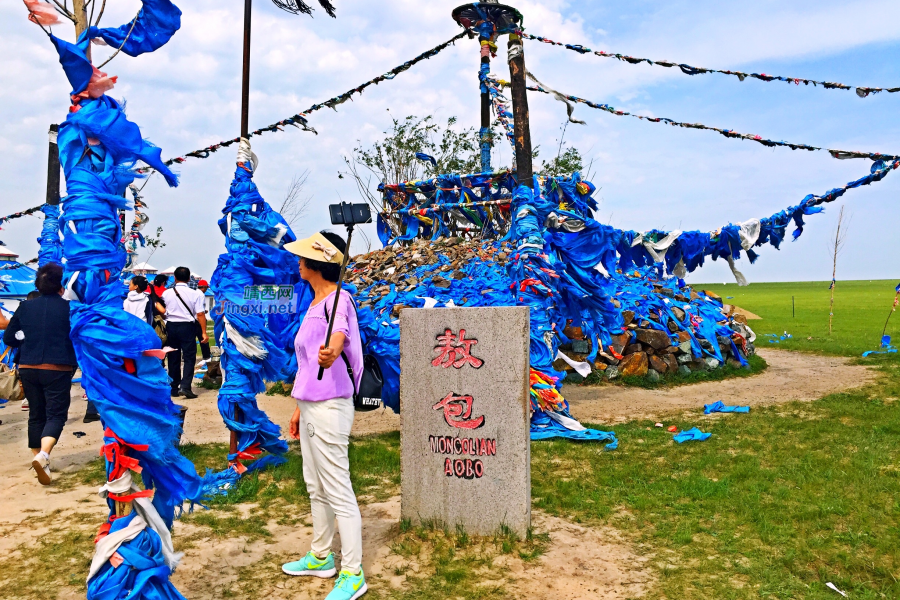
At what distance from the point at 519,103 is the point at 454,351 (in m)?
5.14

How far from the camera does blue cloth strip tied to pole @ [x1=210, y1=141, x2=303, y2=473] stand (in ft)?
17.6

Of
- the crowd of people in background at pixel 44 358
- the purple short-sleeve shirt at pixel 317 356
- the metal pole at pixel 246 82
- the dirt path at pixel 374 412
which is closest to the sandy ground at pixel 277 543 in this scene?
the dirt path at pixel 374 412

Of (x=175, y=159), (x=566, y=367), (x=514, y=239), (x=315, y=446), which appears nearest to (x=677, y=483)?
(x=315, y=446)

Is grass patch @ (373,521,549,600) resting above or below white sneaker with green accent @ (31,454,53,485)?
below

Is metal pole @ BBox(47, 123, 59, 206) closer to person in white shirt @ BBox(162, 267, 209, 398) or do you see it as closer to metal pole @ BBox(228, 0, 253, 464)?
person in white shirt @ BBox(162, 267, 209, 398)

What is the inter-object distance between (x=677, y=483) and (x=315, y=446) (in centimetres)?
313

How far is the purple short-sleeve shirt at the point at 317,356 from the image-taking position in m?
3.34

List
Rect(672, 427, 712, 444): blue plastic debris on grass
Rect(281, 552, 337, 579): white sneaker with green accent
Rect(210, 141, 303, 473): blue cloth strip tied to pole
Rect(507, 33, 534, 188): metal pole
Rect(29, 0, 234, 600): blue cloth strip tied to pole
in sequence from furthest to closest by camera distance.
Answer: Rect(507, 33, 534, 188): metal pole, Rect(672, 427, 712, 444): blue plastic debris on grass, Rect(210, 141, 303, 473): blue cloth strip tied to pole, Rect(281, 552, 337, 579): white sneaker with green accent, Rect(29, 0, 234, 600): blue cloth strip tied to pole

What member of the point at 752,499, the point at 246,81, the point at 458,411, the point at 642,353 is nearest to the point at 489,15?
the point at 246,81

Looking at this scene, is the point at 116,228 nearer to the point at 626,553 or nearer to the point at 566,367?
the point at 626,553

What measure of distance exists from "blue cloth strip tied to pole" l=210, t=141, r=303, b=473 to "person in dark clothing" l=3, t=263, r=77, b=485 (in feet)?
4.10

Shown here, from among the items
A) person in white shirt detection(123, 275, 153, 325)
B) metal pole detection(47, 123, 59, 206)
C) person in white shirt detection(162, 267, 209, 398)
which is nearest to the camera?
person in white shirt detection(123, 275, 153, 325)

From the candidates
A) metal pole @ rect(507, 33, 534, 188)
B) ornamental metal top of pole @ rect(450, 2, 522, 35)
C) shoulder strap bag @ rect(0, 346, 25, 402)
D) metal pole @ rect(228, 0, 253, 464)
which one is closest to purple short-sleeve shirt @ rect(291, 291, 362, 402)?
metal pole @ rect(228, 0, 253, 464)

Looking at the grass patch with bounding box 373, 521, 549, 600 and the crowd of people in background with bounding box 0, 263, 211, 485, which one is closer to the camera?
the grass patch with bounding box 373, 521, 549, 600
